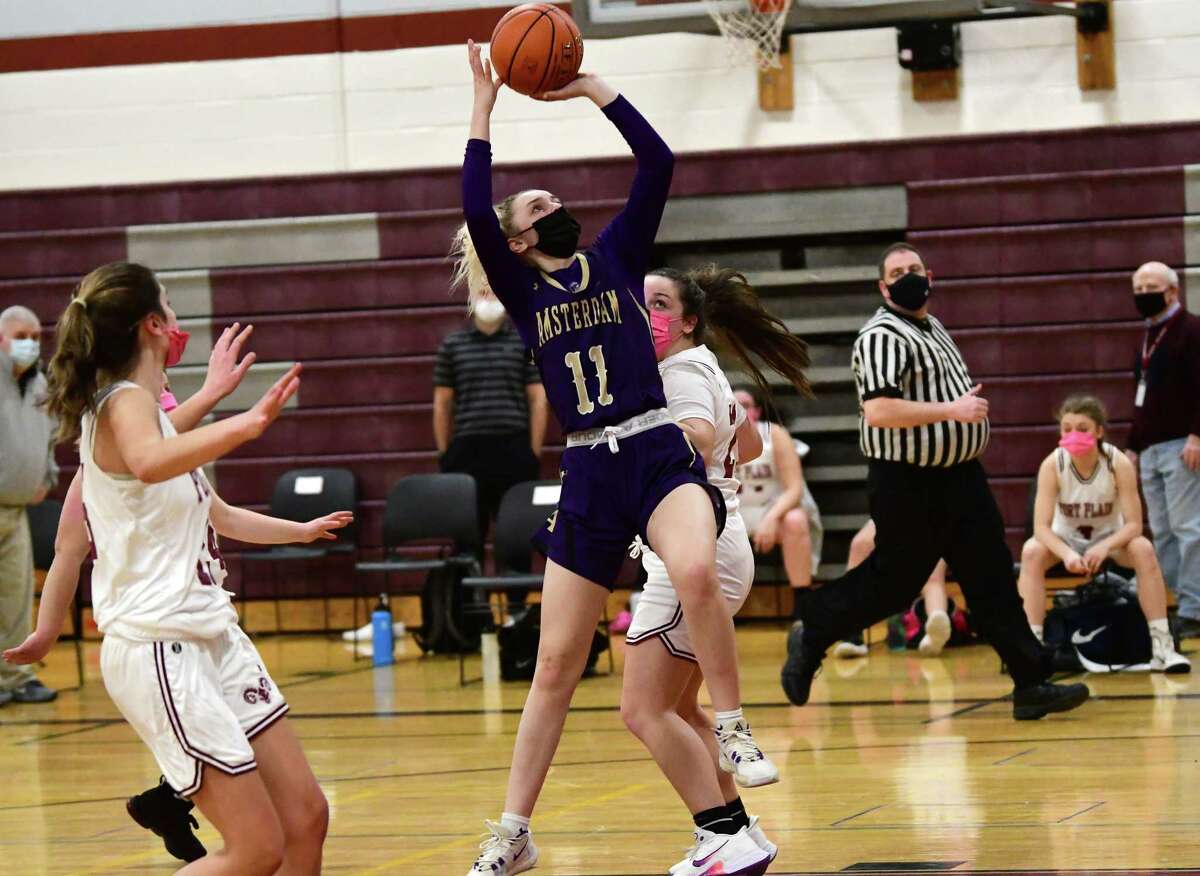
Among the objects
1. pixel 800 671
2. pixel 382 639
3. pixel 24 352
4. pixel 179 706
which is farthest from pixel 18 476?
pixel 179 706

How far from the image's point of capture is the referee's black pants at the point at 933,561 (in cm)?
691

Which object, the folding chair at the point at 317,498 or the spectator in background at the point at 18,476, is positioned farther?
the folding chair at the point at 317,498

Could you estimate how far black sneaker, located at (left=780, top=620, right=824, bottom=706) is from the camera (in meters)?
7.31

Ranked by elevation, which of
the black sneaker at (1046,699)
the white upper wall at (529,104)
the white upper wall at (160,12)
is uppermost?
the white upper wall at (160,12)

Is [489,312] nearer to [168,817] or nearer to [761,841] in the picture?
[168,817]

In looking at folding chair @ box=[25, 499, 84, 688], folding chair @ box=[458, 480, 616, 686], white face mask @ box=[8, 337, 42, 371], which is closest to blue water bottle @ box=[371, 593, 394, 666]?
folding chair @ box=[458, 480, 616, 686]

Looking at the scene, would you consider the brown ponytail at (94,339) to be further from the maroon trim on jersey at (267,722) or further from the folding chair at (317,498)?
the folding chair at (317,498)

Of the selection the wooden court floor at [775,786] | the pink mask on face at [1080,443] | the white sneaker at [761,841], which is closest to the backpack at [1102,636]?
the wooden court floor at [775,786]

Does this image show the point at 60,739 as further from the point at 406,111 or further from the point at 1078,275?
the point at 1078,275

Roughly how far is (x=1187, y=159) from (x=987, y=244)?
124 cm

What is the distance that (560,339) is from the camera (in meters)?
4.39

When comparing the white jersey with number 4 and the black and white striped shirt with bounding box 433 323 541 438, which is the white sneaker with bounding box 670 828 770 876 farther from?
the black and white striped shirt with bounding box 433 323 541 438

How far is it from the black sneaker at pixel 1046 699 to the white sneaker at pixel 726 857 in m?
2.97

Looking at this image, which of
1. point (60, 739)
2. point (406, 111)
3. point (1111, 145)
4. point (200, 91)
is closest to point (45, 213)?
point (200, 91)
